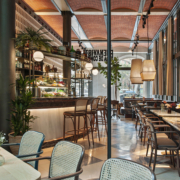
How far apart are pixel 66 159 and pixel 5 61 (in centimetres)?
293

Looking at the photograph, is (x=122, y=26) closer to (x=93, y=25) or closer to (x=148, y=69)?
(x=93, y=25)

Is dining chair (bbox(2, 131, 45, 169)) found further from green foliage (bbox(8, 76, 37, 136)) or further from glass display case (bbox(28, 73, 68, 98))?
glass display case (bbox(28, 73, 68, 98))

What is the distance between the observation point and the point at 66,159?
1.62 metres

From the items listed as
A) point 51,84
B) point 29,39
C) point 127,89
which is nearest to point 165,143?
point 29,39

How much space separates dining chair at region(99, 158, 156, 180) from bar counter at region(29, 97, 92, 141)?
331cm

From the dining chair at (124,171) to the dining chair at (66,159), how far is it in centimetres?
27

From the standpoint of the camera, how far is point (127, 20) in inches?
390

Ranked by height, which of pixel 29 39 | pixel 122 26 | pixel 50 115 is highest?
pixel 122 26

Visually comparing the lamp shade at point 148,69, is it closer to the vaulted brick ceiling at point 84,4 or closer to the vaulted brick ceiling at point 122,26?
the vaulted brick ceiling at point 84,4

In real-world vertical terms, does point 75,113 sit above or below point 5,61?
below

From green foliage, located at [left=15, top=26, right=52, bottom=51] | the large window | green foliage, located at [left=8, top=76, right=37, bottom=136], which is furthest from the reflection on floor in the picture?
the large window

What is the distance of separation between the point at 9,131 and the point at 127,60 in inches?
559

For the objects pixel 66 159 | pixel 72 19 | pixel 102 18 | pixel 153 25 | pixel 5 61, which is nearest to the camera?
pixel 66 159

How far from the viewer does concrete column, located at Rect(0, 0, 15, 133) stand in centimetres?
387
